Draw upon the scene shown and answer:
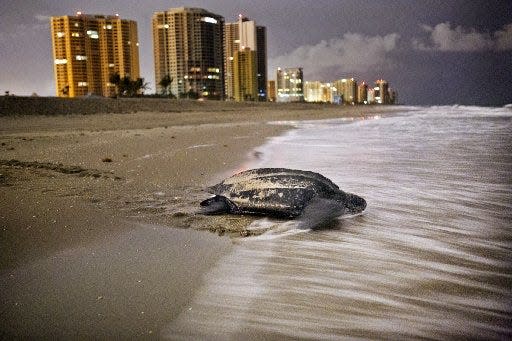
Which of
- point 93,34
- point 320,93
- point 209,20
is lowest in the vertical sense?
point 320,93

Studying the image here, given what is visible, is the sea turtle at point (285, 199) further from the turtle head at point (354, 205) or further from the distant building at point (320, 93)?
the distant building at point (320, 93)

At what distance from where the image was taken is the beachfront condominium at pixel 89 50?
125 metres

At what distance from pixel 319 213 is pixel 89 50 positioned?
465 feet

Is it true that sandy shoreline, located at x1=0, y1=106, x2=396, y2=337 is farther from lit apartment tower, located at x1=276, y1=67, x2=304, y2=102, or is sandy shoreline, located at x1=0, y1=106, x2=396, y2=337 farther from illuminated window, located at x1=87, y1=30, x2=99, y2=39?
lit apartment tower, located at x1=276, y1=67, x2=304, y2=102

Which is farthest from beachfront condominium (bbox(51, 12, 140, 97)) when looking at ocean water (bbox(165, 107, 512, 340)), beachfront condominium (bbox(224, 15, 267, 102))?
ocean water (bbox(165, 107, 512, 340))

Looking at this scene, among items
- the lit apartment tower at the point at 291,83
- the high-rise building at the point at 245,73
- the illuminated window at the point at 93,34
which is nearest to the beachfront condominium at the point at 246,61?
the high-rise building at the point at 245,73

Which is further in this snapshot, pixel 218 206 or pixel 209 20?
pixel 209 20

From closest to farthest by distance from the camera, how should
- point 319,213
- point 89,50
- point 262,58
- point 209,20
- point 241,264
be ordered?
point 241,264
point 319,213
point 89,50
point 209,20
point 262,58

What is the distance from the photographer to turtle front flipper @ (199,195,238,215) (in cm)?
407

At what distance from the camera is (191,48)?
141 metres

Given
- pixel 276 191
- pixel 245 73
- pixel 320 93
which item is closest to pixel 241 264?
pixel 276 191

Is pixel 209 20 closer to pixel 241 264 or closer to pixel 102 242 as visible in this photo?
pixel 102 242

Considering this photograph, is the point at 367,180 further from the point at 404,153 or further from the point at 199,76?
the point at 199,76

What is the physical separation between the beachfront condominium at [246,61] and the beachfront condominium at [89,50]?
40.8 metres
